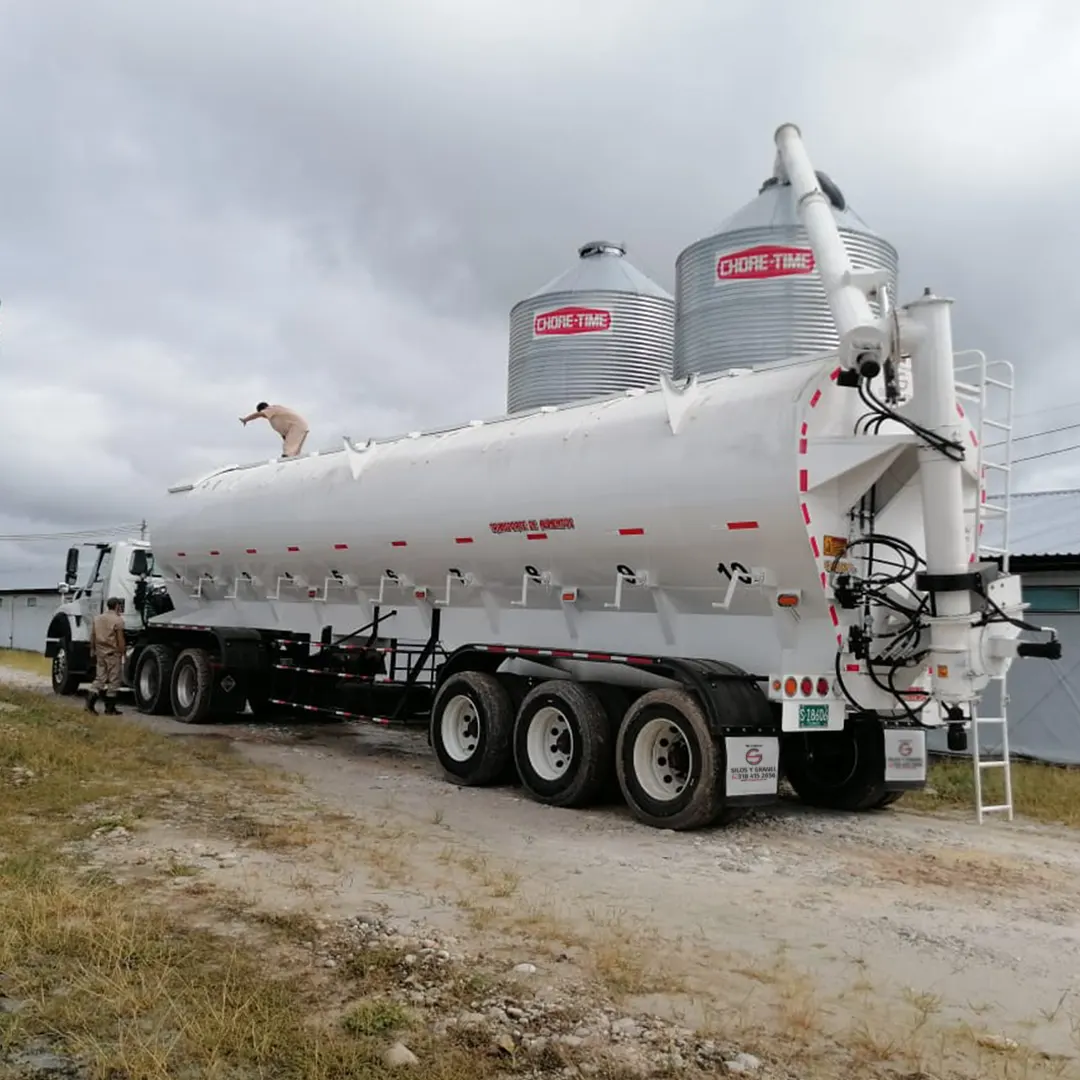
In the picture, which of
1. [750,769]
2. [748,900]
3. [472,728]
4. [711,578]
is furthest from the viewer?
[472,728]

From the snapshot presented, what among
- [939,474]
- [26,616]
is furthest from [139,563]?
[26,616]

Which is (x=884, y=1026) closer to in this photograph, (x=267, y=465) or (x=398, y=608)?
(x=398, y=608)

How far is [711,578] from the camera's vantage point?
8.63 meters

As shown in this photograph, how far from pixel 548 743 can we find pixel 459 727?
1266mm

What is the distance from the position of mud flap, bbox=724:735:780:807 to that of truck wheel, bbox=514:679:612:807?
4.37 feet

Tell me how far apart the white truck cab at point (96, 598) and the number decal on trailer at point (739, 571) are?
11.5 m

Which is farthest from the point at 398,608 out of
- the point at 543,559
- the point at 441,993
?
the point at 441,993

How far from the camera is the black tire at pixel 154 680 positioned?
1550 centimetres

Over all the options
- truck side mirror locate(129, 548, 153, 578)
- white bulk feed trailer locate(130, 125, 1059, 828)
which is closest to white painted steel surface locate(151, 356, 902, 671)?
white bulk feed trailer locate(130, 125, 1059, 828)

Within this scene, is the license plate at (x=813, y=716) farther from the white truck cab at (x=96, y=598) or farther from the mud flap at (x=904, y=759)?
the white truck cab at (x=96, y=598)

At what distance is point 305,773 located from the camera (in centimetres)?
1063

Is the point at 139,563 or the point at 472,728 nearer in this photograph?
the point at 472,728

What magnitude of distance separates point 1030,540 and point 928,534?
7600mm

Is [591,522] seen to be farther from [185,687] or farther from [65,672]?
[65,672]
